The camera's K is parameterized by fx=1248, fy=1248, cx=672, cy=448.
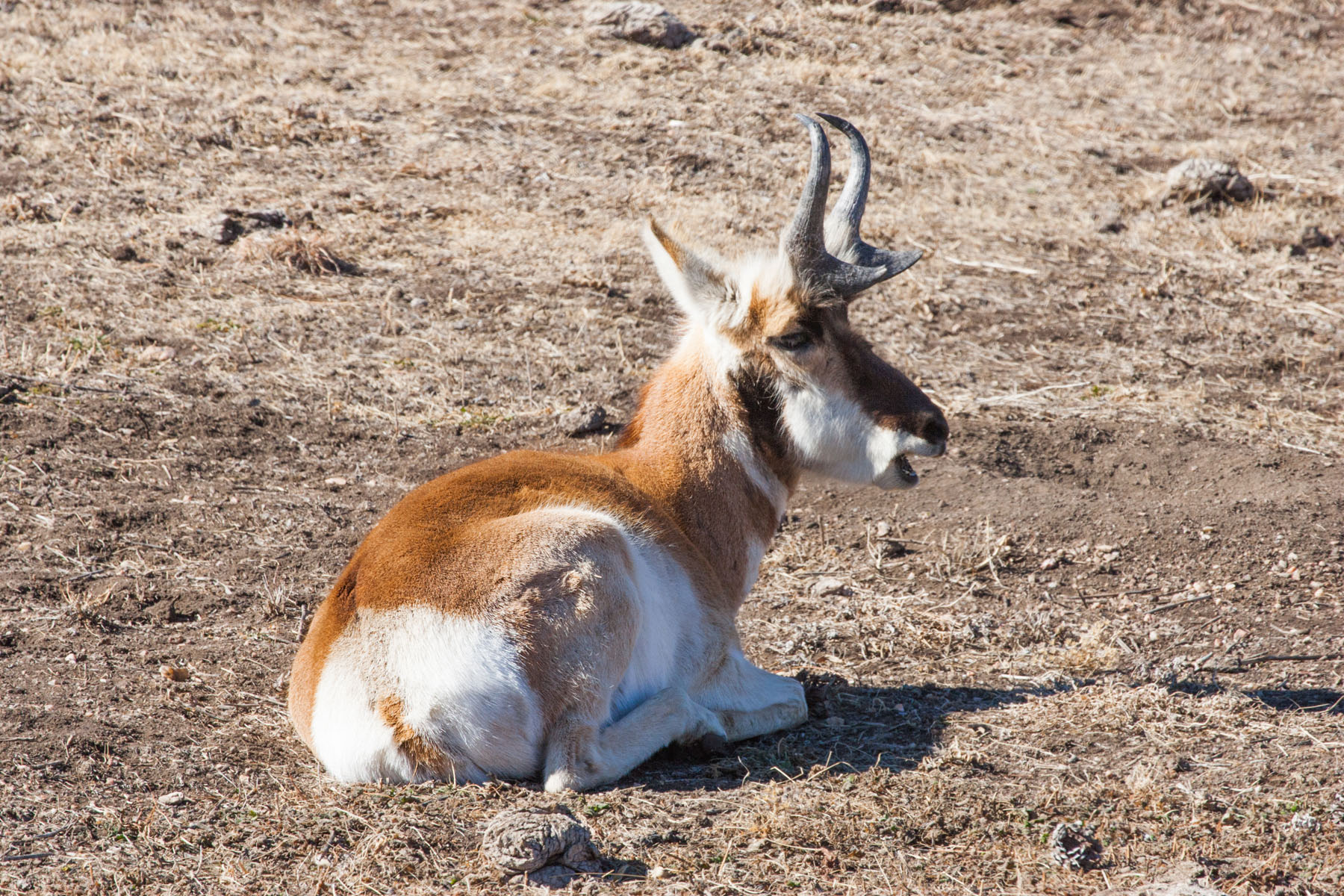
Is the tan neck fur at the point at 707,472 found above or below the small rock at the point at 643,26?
below

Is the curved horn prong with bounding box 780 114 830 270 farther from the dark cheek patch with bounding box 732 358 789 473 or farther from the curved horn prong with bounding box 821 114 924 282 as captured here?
the dark cheek patch with bounding box 732 358 789 473

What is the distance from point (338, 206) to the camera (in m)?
10.6

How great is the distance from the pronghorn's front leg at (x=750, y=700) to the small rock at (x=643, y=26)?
1036 centimetres

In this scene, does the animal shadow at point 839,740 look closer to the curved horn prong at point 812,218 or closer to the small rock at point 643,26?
the curved horn prong at point 812,218

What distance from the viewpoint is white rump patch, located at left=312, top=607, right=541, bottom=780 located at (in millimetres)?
4199

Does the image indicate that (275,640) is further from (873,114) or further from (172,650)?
(873,114)

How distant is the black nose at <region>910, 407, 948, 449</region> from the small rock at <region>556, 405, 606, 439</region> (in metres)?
2.88

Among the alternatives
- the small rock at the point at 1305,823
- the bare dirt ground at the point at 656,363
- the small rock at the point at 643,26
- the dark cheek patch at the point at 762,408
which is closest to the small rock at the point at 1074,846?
the bare dirt ground at the point at 656,363

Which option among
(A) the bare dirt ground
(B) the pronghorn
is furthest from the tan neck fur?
(A) the bare dirt ground

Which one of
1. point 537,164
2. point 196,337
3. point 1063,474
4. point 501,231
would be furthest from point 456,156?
point 1063,474

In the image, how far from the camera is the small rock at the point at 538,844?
3740 millimetres

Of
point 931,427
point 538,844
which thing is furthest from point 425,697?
point 931,427

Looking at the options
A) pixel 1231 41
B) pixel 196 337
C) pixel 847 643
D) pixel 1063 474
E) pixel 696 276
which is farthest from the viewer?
pixel 1231 41

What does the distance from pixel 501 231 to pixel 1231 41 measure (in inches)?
401
